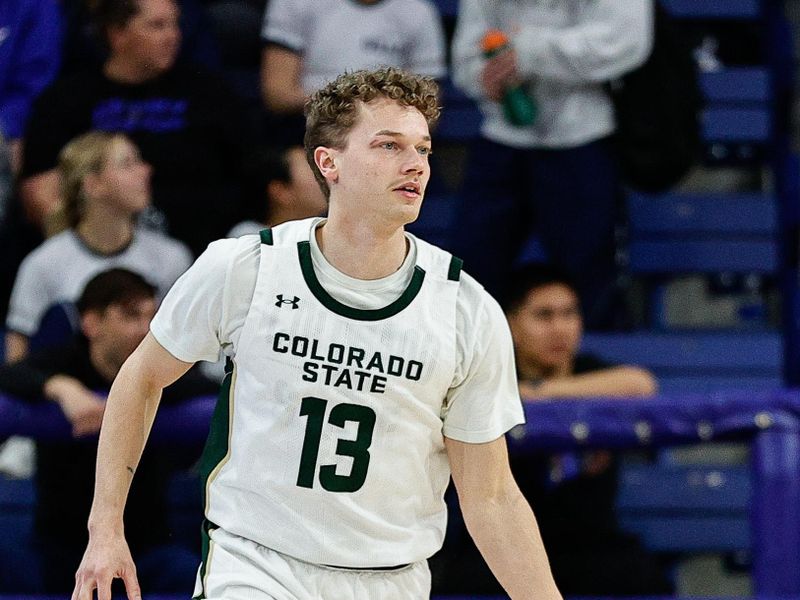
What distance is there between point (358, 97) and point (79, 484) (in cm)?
258

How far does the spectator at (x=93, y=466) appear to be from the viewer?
5.39 meters

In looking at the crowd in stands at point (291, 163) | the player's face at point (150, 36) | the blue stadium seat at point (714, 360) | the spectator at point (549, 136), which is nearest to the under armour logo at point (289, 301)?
the crowd in stands at point (291, 163)

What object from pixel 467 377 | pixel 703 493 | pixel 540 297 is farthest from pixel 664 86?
pixel 467 377

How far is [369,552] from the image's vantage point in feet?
11.5

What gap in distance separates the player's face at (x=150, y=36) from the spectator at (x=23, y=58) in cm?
39

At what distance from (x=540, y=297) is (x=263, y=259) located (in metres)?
2.54

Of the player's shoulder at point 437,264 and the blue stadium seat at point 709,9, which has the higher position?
the blue stadium seat at point 709,9

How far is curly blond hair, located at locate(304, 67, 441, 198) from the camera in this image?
136 inches

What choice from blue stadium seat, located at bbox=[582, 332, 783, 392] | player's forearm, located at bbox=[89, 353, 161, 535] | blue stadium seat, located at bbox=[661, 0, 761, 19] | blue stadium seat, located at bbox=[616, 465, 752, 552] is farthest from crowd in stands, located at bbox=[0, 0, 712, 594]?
player's forearm, located at bbox=[89, 353, 161, 535]

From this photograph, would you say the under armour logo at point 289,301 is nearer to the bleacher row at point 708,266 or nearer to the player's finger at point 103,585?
the player's finger at point 103,585

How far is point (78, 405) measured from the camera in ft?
16.7

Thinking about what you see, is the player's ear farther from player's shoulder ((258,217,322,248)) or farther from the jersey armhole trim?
the jersey armhole trim

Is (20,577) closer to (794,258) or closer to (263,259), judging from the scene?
(263,259)

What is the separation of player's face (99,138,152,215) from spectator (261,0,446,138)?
929 millimetres
